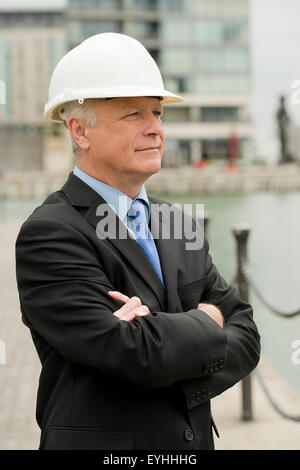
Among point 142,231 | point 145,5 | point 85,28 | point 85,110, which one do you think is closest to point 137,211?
point 142,231

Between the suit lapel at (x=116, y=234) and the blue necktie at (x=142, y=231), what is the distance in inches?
2.2

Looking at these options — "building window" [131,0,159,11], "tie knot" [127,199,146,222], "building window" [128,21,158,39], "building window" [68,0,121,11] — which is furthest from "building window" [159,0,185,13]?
"tie knot" [127,199,146,222]

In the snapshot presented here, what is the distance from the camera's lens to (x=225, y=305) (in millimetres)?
2439

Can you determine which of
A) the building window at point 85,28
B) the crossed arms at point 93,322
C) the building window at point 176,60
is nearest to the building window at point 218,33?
the building window at point 176,60

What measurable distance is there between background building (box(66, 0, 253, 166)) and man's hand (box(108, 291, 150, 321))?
74.9m

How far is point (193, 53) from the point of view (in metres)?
77.9

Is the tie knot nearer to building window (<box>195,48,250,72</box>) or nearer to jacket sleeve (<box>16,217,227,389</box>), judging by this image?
jacket sleeve (<box>16,217,227,389</box>)

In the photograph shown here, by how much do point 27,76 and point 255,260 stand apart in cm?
8010

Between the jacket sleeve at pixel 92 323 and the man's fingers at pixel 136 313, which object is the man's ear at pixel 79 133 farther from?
the man's fingers at pixel 136 313

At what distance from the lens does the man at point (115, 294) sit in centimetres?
196

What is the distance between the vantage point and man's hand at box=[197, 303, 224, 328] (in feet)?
7.43

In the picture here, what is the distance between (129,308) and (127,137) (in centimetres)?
51

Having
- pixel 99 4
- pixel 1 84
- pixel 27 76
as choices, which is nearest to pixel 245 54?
pixel 99 4

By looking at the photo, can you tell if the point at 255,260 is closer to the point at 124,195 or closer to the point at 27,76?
the point at 124,195
